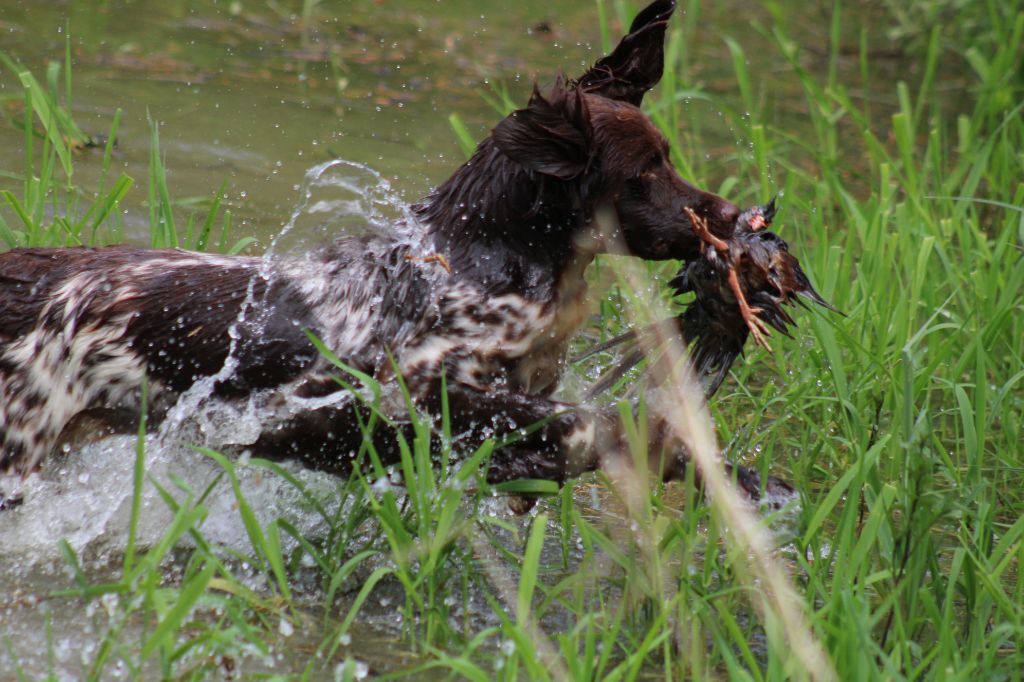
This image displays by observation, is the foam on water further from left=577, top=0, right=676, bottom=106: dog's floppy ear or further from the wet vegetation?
left=577, top=0, right=676, bottom=106: dog's floppy ear

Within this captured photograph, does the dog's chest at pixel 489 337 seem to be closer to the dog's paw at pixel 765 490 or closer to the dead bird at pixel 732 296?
the dead bird at pixel 732 296

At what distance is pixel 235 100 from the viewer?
289 inches

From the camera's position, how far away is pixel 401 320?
3656mm

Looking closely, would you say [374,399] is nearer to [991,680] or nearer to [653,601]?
[653,601]

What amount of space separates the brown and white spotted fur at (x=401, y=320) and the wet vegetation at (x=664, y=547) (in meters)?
0.13

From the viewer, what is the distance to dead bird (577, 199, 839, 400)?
Answer: 11.2ft

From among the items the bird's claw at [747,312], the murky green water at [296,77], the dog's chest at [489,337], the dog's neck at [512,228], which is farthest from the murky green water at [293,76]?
the bird's claw at [747,312]

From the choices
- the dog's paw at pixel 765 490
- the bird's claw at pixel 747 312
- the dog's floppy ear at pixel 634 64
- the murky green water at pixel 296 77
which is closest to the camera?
the bird's claw at pixel 747 312

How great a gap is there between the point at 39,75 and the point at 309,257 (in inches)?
149

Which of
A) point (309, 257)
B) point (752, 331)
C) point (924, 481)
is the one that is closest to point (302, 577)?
point (309, 257)

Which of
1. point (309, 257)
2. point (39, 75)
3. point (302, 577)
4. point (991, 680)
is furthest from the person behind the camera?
point (39, 75)

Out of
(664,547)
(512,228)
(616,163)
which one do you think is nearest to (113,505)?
(512,228)

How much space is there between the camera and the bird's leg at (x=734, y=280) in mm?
3318

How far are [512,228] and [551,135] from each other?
303mm
